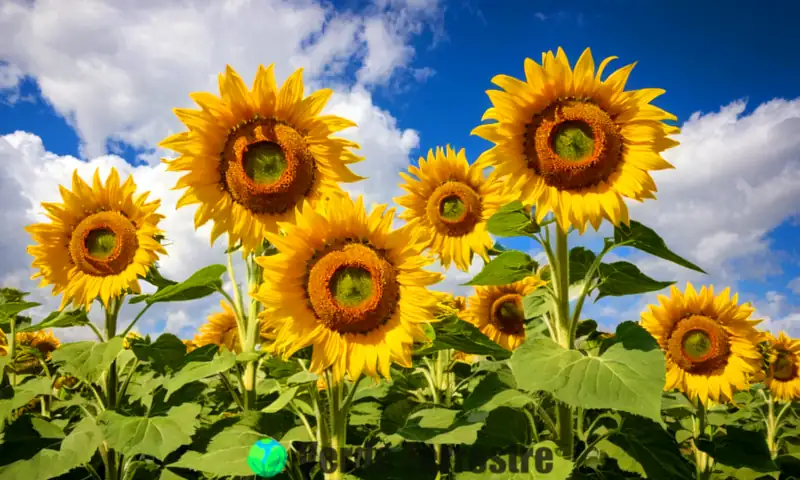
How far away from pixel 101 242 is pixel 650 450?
4.46m

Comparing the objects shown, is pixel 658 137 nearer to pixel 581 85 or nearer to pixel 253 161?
pixel 581 85

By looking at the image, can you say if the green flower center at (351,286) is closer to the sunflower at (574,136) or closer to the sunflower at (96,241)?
the sunflower at (574,136)

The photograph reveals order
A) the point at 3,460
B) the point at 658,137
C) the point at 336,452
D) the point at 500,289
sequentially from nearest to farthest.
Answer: the point at 336,452 < the point at 658,137 < the point at 3,460 < the point at 500,289

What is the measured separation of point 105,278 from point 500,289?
14.7 ft

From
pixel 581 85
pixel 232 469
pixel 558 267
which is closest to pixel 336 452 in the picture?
pixel 232 469

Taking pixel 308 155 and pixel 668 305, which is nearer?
pixel 308 155

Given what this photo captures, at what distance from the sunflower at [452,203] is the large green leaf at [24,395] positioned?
407 cm

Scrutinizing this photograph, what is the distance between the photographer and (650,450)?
144 inches

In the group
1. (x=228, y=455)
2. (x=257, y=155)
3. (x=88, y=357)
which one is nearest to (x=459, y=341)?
(x=228, y=455)

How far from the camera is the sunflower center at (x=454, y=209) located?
6910 mm

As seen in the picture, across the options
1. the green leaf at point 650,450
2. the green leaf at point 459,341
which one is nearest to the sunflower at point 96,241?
the green leaf at point 459,341

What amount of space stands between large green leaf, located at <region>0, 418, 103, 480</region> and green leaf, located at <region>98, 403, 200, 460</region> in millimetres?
183

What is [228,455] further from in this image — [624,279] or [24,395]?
[24,395]

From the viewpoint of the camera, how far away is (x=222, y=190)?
3.73 metres
